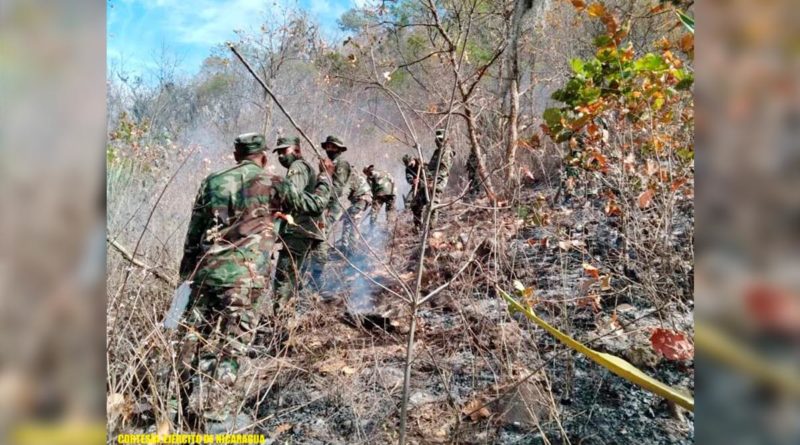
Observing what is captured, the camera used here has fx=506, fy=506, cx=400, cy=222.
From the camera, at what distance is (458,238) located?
302cm

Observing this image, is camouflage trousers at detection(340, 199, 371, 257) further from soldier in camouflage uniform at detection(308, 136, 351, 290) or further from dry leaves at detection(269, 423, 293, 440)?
dry leaves at detection(269, 423, 293, 440)

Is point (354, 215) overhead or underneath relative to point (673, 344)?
overhead

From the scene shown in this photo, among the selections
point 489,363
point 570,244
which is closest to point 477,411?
point 489,363

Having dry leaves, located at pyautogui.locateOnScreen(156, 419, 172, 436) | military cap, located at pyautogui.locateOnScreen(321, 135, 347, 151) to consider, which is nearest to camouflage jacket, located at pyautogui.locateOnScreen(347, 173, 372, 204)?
military cap, located at pyautogui.locateOnScreen(321, 135, 347, 151)

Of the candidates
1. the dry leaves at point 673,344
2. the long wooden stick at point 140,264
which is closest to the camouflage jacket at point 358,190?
the long wooden stick at point 140,264

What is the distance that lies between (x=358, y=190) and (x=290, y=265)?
4.79 ft

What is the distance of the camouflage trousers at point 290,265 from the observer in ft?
10.1

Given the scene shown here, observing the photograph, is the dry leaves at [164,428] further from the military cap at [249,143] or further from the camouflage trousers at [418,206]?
the camouflage trousers at [418,206]

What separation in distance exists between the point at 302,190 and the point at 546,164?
161cm

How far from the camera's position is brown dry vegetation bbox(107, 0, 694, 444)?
1.82 m

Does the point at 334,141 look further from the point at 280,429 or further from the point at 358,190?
the point at 280,429

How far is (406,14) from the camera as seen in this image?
2545 millimetres

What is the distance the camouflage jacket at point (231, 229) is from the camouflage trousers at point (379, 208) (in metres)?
1.74
